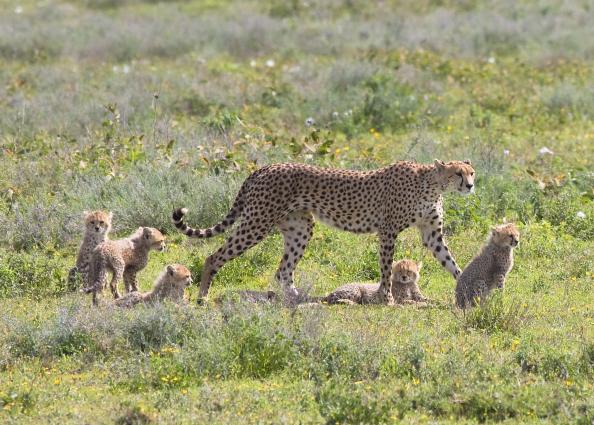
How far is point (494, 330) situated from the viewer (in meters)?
9.17

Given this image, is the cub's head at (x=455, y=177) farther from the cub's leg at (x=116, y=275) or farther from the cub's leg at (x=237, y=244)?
the cub's leg at (x=116, y=275)

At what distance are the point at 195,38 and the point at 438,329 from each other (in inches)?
547

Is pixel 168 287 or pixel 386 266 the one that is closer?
pixel 168 287

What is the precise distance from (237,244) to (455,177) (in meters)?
1.88

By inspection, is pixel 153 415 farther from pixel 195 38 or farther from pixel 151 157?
pixel 195 38

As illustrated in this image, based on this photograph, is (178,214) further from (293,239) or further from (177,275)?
(293,239)

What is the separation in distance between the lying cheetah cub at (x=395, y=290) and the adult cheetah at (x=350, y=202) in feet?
0.43

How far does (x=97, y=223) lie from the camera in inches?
417

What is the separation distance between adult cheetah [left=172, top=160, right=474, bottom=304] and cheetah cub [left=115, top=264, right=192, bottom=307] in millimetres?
691

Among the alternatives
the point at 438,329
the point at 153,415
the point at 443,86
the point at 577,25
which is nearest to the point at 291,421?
the point at 153,415

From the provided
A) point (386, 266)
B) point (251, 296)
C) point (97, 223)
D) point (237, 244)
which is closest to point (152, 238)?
point (97, 223)

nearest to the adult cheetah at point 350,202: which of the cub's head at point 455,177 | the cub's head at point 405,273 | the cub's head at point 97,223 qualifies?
the cub's head at point 455,177

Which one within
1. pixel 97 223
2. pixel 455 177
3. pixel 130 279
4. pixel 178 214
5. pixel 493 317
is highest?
pixel 455 177

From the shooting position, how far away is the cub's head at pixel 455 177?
10430 millimetres
